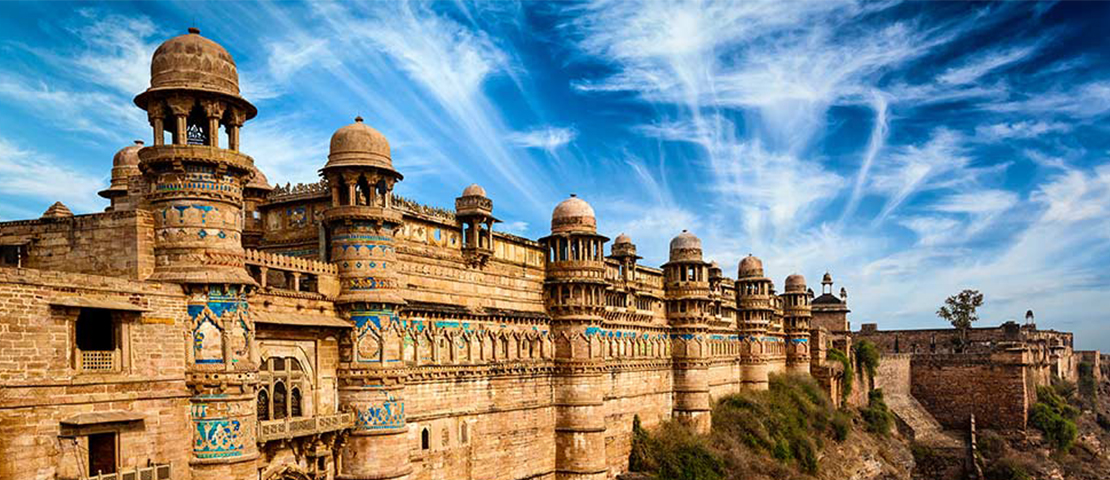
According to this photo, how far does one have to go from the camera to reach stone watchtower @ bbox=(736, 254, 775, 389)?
51656mm

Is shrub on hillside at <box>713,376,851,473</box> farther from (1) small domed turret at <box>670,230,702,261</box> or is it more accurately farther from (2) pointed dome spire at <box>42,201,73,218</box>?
(2) pointed dome spire at <box>42,201,73,218</box>

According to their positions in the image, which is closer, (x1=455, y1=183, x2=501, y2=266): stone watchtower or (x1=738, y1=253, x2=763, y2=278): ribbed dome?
(x1=455, y1=183, x2=501, y2=266): stone watchtower

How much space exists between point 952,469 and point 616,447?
34.7 metres

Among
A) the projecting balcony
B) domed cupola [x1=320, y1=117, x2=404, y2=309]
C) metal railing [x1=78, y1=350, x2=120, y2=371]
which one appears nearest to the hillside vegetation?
the projecting balcony

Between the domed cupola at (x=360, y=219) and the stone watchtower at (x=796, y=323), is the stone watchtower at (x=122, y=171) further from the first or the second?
the stone watchtower at (x=796, y=323)

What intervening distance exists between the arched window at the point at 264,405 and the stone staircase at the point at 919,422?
5439cm

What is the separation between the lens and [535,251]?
31.9 meters

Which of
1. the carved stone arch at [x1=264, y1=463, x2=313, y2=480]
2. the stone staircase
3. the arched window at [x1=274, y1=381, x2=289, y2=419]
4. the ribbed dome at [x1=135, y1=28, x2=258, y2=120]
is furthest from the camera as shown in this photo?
the stone staircase

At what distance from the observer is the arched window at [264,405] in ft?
63.7

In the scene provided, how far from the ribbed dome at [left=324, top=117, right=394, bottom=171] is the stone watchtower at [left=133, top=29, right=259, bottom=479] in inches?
183

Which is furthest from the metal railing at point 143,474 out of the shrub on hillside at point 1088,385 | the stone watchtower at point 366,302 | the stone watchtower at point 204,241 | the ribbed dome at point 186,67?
the shrub on hillside at point 1088,385

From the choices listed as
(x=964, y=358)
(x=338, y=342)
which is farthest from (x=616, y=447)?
(x=964, y=358)

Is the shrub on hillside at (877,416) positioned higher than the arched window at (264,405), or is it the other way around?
the arched window at (264,405)

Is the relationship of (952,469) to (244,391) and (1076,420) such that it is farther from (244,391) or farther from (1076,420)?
(244,391)
